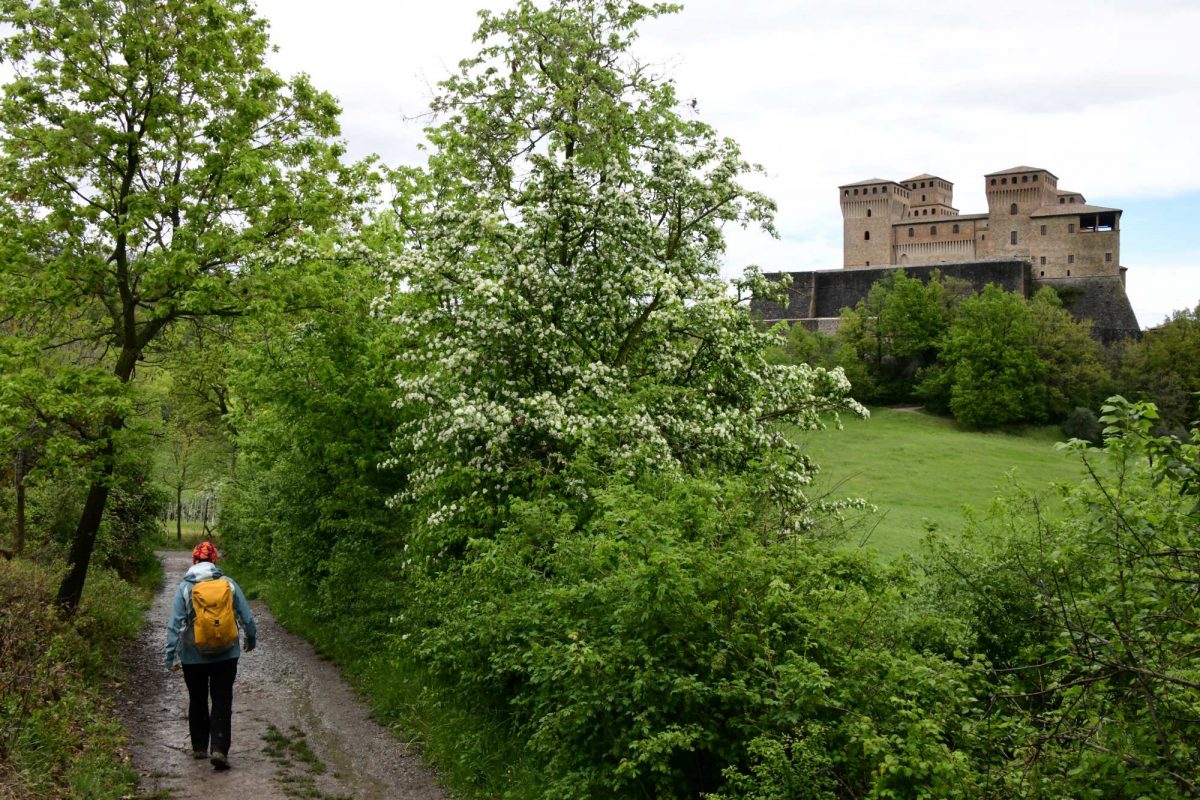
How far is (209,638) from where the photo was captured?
9.65 meters

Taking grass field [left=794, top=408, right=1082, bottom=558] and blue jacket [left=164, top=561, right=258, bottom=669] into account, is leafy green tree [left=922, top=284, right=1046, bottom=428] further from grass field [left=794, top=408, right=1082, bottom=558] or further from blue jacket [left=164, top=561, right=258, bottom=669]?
blue jacket [left=164, top=561, right=258, bottom=669]

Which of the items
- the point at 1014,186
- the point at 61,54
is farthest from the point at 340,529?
the point at 1014,186

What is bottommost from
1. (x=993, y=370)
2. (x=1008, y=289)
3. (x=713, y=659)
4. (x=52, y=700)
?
(x=52, y=700)

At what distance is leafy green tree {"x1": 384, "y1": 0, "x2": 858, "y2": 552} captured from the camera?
43.3 feet

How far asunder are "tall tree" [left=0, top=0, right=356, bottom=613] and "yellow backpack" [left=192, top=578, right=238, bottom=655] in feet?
19.5

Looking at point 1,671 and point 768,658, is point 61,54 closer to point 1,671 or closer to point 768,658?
point 1,671

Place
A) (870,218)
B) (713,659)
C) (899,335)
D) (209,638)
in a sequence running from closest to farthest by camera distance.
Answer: (713,659) < (209,638) < (899,335) < (870,218)

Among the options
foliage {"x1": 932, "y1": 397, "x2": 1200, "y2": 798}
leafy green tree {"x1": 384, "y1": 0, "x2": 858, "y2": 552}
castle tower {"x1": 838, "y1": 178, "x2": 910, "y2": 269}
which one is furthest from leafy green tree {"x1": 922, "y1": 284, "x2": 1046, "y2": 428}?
foliage {"x1": 932, "y1": 397, "x2": 1200, "y2": 798}

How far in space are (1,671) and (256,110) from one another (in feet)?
30.9

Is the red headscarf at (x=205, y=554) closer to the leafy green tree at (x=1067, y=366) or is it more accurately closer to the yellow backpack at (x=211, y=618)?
the yellow backpack at (x=211, y=618)

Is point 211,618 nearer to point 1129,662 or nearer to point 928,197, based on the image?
point 1129,662

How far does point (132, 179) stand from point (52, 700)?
8003 mm

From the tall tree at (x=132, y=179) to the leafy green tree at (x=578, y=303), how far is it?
Answer: 8.86 ft

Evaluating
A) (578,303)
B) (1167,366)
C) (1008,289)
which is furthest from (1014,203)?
(578,303)
